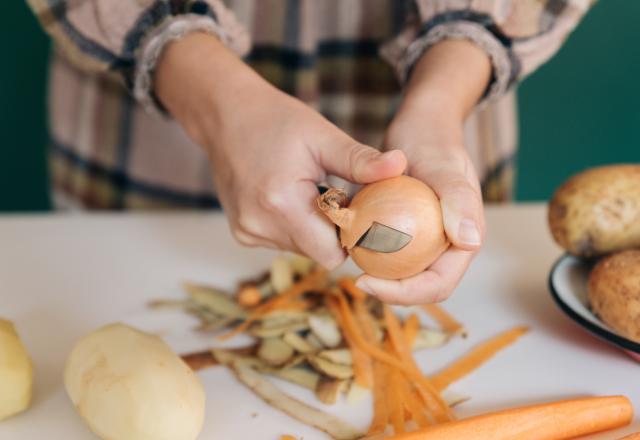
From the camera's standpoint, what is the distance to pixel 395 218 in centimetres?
62

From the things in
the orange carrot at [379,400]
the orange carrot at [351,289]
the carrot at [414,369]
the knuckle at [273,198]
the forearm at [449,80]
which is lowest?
the orange carrot at [379,400]

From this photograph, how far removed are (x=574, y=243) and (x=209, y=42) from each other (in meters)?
0.53

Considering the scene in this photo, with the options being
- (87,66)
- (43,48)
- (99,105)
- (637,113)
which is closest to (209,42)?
(87,66)

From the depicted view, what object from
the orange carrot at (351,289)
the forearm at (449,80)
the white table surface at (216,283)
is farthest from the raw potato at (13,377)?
the forearm at (449,80)

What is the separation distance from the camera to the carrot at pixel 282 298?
0.91m

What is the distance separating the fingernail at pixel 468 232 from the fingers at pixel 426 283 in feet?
0.14

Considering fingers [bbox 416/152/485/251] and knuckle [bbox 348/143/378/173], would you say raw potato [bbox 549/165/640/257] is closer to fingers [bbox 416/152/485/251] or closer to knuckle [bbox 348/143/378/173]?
fingers [bbox 416/152/485/251]

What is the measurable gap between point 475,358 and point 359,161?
1.04 feet

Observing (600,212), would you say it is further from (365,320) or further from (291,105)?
(291,105)

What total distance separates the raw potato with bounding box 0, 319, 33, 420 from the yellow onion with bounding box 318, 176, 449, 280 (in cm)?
35

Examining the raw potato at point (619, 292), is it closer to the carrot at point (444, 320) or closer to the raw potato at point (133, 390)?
the carrot at point (444, 320)

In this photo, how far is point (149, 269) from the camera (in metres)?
1.09

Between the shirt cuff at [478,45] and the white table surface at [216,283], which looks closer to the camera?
the white table surface at [216,283]

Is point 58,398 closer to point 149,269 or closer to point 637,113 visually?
point 149,269
